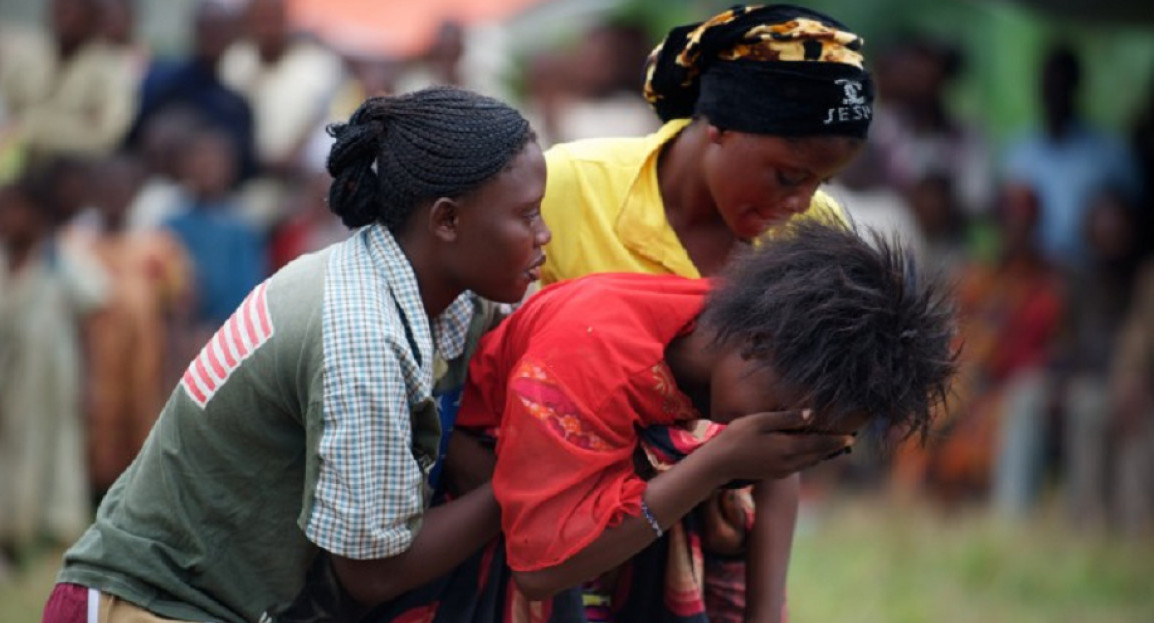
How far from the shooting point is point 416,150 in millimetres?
3102

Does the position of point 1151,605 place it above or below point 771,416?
below

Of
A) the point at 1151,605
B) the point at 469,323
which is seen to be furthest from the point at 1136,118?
the point at 469,323

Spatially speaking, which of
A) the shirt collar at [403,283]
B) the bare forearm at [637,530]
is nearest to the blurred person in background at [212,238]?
the shirt collar at [403,283]

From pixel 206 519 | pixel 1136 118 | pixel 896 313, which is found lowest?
pixel 1136 118

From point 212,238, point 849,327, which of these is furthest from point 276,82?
point 849,327

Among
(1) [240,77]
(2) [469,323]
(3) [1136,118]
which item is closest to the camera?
(2) [469,323]

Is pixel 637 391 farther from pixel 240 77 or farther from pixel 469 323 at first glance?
pixel 240 77

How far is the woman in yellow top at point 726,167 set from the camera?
3.46 meters

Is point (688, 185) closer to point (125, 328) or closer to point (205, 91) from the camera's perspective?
point (125, 328)

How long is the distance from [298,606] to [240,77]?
543 cm

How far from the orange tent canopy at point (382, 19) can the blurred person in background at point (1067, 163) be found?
3014 millimetres

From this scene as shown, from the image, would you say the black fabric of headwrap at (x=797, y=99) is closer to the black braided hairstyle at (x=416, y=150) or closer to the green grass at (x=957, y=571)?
the black braided hairstyle at (x=416, y=150)

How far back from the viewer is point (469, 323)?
341 cm

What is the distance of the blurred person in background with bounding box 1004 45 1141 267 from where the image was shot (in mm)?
9047
